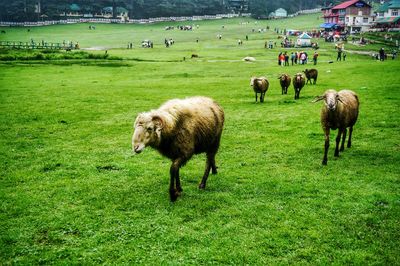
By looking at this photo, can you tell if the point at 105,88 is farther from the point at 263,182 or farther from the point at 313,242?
the point at 313,242

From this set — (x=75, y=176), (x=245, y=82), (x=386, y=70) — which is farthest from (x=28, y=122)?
(x=386, y=70)

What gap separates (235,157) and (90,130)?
29.4 ft

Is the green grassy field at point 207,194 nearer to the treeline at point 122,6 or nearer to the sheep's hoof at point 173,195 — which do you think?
the sheep's hoof at point 173,195

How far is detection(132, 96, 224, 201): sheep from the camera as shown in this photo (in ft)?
31.6

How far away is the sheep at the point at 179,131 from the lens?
31.6 ft

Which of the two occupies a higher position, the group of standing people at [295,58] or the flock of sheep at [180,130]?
the group of standing people at [295,58]

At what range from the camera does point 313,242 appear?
27.8 feet

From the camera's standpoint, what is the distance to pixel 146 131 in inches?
376

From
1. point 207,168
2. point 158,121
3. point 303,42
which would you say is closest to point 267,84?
point 207,168

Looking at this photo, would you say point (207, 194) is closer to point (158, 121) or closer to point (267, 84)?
point (158, 121)

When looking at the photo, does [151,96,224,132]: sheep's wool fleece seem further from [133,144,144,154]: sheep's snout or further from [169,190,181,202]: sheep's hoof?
[169,190,181,202]: sheep's hoof

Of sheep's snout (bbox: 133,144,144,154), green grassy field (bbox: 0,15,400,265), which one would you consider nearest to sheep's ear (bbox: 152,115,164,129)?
sheep's snout (bbox: 133,144,144,154)

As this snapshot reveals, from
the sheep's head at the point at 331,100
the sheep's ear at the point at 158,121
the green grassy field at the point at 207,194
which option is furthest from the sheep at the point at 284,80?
the sheep's ear at the point at 158,121

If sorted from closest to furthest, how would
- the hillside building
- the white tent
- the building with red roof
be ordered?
the white tent
the hillside building
the building with red roof
